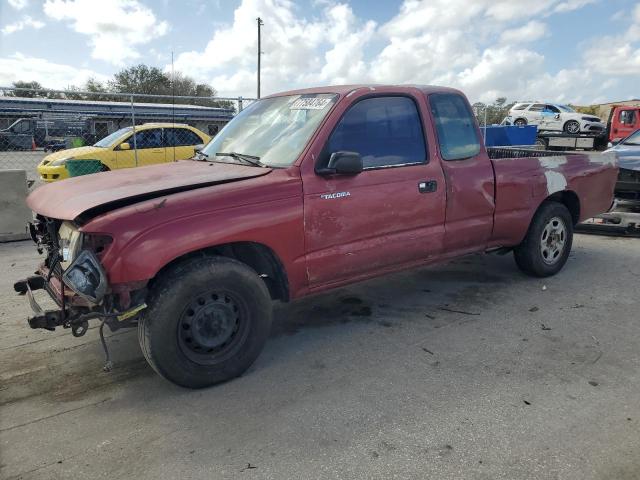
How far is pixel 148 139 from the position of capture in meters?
11.9

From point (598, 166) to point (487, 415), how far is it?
12.8 ft

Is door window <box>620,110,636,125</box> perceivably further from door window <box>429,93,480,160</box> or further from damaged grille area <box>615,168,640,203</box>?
door window <box>429,93,480,160</box>

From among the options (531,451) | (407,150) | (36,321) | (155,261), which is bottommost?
(531,451)

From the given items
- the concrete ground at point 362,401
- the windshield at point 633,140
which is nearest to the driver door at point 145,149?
the concrete ground at point 362,401

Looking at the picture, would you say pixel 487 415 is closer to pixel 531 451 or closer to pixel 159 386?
pixel 531 451

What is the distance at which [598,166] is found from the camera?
18.5ft

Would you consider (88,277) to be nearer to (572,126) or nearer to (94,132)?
(94,132)

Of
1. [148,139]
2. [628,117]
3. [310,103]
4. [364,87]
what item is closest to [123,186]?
[310,103]

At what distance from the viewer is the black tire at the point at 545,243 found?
17.0 feet

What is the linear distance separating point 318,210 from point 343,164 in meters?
0.36

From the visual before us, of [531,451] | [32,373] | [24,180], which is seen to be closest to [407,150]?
[531,451]

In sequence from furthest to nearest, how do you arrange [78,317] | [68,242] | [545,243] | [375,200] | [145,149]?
[145,149] < [545,243] < [375,200] < [68,242] < [78,317]

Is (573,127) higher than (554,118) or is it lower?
lower

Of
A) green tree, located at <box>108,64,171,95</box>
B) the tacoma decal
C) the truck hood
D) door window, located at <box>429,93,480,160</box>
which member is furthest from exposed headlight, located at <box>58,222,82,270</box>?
green tree, located at <box>108,64,171,95</box>
